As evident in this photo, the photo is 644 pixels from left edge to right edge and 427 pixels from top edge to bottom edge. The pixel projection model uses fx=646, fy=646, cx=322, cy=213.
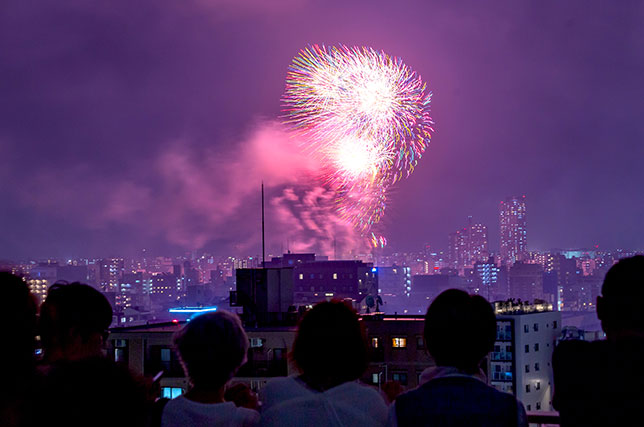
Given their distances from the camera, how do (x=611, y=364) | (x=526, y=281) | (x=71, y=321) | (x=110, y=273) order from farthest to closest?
(x=110, y=273)
(x=526, y=281)
(x=71, y=321)
(x=611, y=364)

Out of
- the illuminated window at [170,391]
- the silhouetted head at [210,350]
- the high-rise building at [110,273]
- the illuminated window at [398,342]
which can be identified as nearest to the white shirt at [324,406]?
the silhouetted head at [210,350]

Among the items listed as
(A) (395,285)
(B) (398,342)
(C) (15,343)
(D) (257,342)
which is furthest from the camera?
(A) (395,285)

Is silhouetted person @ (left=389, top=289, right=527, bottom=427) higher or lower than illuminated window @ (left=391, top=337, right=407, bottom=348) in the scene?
higher

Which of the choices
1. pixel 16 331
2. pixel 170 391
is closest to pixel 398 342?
pixel 170 391

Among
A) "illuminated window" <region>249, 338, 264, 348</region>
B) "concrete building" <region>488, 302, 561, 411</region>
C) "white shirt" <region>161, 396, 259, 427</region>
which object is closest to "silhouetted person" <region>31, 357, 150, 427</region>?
"white shirt" <region>161, 396, 259, 427</region>

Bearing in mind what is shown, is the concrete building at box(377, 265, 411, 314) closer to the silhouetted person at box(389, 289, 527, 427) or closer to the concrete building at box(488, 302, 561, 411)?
the concrete building at box(488, 302, 561, 411)

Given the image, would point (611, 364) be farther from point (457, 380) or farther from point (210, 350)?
point (210, 350)

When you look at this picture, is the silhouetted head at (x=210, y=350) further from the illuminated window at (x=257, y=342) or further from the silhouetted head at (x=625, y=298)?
the illuminated window at (x=257, y=342)
